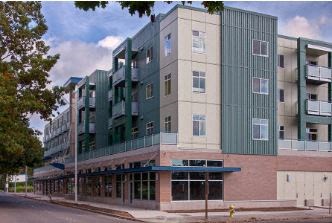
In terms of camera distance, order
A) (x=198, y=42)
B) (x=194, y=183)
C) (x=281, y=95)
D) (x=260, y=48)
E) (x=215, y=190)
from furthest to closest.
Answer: (x=281, y=95)
(x=260, y=48)
(x=198, y=42)
(x=215, y=190)
(x=194, y=183)

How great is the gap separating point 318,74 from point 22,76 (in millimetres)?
22399

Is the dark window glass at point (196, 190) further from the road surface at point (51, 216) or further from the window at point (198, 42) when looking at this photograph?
the window at point (198, 42)

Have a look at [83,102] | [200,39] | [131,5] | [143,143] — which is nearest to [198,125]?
[143,143]

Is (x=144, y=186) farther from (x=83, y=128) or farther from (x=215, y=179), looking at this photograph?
(x=83, y=128)

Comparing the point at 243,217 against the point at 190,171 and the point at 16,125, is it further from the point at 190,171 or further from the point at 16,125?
the point at 16,125

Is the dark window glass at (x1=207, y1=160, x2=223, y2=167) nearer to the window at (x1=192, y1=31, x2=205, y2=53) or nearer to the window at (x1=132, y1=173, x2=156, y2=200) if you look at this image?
the window at (x1=132, y1=173, x2=156, y2=200)

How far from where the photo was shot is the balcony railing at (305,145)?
41.2 meters

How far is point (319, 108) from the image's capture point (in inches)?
1725

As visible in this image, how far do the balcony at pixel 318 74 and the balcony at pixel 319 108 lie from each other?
1.78 m

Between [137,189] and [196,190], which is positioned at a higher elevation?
[196,190]

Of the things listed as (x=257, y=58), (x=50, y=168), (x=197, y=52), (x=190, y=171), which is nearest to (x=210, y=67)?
(x=197, y=52)

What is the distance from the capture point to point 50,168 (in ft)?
282

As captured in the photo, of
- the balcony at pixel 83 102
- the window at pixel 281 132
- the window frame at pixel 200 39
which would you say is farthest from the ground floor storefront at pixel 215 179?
the balcony at pixel 83 102

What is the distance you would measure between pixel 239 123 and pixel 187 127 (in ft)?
12.9
